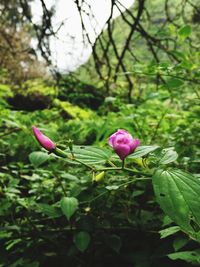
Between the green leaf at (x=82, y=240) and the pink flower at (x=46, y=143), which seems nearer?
the pink flower at (x=46, y=143)

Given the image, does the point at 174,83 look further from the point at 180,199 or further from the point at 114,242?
the point at 180,199

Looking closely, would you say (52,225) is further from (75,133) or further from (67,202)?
(75,133)

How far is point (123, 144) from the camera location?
76cm

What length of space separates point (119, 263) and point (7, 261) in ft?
1.60

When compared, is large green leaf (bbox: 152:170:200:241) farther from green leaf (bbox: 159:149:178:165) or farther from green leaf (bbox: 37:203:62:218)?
green leaf (bbox: 37:203:62:218)

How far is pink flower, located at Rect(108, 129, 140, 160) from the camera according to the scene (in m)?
0.75

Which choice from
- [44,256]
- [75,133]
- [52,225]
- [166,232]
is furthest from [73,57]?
[166,232]

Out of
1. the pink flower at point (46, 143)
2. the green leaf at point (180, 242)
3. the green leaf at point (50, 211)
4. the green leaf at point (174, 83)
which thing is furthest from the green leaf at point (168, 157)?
the green leaf at point (50, 211)

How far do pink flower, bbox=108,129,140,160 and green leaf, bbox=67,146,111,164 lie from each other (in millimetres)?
29

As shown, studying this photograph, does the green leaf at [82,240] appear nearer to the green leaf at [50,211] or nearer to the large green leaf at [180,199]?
the green leaf at [50,211]

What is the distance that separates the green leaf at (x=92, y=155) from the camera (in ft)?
2.46

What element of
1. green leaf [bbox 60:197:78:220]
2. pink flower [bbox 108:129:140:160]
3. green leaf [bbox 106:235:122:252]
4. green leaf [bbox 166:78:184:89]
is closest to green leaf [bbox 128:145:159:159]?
pink flower [bbox 108:129:140:160]

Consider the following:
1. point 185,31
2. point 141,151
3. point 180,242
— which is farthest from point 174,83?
point 141,151

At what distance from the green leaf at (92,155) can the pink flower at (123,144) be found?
0.10ft
